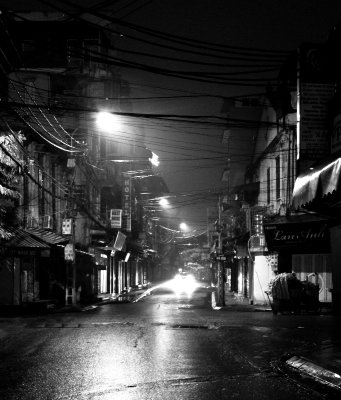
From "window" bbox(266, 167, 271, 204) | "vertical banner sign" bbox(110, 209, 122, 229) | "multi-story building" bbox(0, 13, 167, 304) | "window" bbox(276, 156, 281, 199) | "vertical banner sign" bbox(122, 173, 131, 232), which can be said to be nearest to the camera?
"multi-story building" bbox(0, 13, 167, 304)

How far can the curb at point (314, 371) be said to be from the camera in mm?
8086

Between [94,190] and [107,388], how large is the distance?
32458mm

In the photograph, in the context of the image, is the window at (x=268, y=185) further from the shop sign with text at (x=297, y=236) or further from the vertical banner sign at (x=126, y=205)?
the vertical banner sign at (x=126, y=205)

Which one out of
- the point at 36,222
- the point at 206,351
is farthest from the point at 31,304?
the point at 206,351

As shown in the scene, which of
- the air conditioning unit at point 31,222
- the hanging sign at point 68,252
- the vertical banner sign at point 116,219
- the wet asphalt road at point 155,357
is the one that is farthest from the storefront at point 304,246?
the vertical banner sign at point 116,219

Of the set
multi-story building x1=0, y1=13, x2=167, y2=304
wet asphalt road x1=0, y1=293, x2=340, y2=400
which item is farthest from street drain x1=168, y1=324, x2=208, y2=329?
multi-story building x1=0, y1=13, x2=167, y2=304

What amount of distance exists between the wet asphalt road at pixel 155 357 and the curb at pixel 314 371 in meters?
0.27

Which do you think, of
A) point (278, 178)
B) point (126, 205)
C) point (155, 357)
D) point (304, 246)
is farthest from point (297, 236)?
point (126, 205)

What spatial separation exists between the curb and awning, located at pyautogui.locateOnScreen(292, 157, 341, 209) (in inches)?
113

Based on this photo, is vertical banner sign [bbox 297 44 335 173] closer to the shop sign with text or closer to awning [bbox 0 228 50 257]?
the shop sign with text

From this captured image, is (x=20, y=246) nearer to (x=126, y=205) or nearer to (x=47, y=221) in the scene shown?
(x=47, y=221)

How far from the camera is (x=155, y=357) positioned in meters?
11.0

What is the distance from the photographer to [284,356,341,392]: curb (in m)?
8.09

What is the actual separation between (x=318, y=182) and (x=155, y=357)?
5.61m
